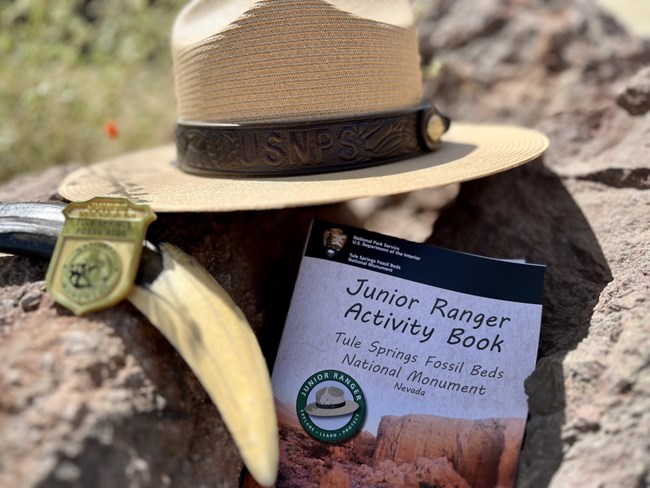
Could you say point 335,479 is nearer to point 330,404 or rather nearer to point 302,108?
point 330,404

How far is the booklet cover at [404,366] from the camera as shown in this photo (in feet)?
3.79

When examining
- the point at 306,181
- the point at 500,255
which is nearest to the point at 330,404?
the point at 306,181

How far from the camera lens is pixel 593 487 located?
951 millimetres

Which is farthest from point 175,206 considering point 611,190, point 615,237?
point 611,190

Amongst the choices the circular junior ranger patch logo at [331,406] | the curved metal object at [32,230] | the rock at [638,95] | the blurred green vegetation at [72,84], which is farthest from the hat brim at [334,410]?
the blurred green vegetation at [72,84]

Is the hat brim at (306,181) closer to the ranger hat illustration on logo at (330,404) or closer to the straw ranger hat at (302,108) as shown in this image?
the straw ranger hat at (302,108)

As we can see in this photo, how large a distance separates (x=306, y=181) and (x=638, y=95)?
1.21 metres

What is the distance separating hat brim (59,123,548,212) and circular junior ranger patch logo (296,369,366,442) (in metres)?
0.36

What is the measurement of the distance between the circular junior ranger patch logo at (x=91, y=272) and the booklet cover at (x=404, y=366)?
15.7 inches

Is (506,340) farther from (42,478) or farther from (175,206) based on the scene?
(42,478)

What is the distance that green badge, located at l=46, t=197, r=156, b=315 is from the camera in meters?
1.09

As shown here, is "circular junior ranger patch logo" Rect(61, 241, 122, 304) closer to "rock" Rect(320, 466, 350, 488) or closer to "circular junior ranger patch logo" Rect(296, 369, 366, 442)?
"circular junior ranger patch logo" Rect(296, 369, 366, 442)

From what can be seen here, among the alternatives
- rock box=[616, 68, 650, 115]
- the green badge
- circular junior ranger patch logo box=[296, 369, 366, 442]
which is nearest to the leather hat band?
the green badge

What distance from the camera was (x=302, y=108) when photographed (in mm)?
1340
